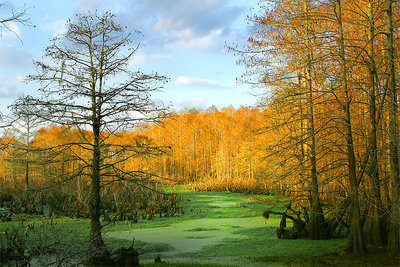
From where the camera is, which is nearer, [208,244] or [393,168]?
[393,168]

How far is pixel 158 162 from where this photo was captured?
36.5 metres

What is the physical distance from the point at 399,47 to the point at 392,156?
9.48 feet

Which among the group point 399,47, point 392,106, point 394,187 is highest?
point 399,47

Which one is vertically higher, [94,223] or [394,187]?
[394,187]

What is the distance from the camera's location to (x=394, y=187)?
7.04m

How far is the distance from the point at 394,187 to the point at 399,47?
3.48 meters

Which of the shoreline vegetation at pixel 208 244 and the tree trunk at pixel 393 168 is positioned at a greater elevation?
the tree trunk at pixel 393 168

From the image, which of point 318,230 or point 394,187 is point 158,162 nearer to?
point 318,230

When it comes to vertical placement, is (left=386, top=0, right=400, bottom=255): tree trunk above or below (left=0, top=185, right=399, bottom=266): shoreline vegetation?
above

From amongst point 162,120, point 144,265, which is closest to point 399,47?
point 162,120

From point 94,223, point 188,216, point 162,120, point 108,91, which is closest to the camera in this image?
point 94,223

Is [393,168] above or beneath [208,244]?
above

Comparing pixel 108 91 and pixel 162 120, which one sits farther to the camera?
pixel 162 120

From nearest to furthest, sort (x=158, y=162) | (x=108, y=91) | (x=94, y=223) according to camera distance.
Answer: (x=94, y=223)
(x=108, y=91)
(x=158, y=162)
